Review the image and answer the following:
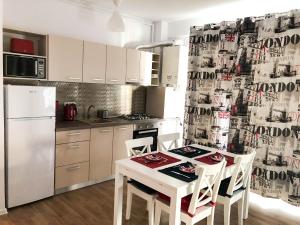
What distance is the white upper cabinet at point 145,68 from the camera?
404 cm

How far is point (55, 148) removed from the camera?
3.05 m

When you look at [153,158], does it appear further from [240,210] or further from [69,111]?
[69,111]

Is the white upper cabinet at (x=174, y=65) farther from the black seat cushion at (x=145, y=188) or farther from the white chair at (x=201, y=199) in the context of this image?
the white chair at (x=201, y=199)

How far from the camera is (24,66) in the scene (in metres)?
2.82

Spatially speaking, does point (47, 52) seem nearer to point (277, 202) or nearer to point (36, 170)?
point (36, 170)

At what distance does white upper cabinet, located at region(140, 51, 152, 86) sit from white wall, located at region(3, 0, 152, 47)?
1.58 ft

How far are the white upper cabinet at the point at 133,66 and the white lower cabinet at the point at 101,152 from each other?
2.99ft

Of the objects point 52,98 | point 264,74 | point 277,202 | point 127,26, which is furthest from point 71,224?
point 127,26

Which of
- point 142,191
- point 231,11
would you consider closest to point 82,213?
point 142,191

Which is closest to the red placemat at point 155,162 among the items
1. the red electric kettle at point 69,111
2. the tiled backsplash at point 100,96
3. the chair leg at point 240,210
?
the chair leg at point 240,210

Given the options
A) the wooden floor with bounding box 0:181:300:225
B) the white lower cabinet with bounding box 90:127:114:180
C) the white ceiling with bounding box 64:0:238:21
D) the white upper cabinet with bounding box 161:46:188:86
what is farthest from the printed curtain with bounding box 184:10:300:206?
the white lower cabinet with bounding box 90:127:114:180

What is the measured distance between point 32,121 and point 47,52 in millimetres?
874

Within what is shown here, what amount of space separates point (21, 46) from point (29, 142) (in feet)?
3.68

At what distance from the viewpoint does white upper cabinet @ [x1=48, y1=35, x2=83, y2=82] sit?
9.99 feet
